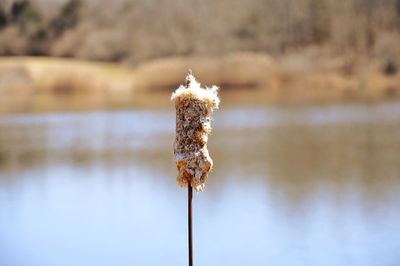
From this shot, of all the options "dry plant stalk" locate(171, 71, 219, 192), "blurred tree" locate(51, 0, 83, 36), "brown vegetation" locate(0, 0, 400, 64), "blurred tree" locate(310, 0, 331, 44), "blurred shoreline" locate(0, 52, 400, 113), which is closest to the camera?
"dry plant stalk" locate(171, 71, 219, 192)

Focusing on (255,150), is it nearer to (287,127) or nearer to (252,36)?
(287,127)

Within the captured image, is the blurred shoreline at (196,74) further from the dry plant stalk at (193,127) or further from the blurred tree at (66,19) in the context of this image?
the dry plant stalk at (193,127)

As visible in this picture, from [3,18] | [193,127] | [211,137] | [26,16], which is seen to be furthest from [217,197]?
[3,18]

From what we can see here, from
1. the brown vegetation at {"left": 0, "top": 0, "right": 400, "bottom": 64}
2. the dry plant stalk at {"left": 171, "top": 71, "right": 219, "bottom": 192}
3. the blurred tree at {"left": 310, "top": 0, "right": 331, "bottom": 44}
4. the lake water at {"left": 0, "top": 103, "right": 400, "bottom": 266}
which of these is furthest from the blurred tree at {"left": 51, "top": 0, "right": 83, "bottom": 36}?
the dry plant stalk at {"left": 171, "top": 71, "right": 219, "bottom": 192}

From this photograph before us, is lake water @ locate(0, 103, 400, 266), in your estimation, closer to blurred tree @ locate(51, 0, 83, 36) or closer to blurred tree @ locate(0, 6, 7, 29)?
blurred tree @ locate(51, 0, 83, 36)

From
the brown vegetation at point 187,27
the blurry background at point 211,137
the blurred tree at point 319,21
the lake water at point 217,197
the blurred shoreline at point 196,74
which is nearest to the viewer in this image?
the lake water at point 217,197

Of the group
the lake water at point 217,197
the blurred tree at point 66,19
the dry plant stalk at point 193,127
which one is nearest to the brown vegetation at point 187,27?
the blurred tree at point 66,19
